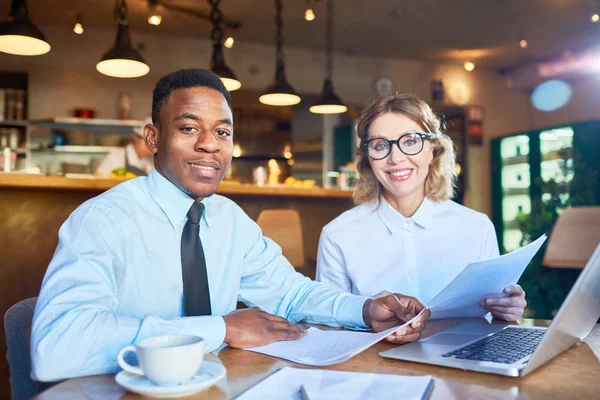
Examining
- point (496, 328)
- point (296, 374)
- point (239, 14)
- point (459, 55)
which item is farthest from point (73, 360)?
point (459, 55)

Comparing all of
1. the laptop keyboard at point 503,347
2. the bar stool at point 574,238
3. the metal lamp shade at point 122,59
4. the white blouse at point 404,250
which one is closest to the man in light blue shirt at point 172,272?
the laptop keyboard at point 503,347

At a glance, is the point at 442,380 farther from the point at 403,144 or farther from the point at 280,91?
the point at 280,91

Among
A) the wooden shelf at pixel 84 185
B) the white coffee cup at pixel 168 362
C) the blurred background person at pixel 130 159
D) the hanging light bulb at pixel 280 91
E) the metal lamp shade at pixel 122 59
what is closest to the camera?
the white coffee cup at pixel 168 362

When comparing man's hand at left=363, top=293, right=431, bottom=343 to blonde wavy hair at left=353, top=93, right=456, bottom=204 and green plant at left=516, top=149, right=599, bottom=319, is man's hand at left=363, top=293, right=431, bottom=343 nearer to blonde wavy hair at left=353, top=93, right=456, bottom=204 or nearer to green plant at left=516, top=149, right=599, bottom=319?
blonde wavy hair at left=353, top=93, right=456, bottom=204

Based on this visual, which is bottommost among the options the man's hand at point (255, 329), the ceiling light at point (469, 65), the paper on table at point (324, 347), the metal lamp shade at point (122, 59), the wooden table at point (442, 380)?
the wooden table at point (442, 380)

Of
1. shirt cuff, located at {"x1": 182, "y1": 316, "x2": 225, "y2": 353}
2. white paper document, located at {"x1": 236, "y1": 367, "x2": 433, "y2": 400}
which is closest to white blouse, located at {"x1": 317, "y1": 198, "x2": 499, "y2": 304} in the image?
shirt cuff, located at {"x1": 182, "y1": 316, "x2": 225, "y2": 353}

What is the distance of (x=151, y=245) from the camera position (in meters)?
1.22

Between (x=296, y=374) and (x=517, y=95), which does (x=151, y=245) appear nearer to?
(x=296, y=374)

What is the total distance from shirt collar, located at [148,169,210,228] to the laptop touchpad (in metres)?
0.60

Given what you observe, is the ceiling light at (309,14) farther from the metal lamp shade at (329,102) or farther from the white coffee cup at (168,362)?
the white coffee cup at (168,362)

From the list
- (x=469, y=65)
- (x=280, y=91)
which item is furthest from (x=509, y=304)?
(x=469, y=65)

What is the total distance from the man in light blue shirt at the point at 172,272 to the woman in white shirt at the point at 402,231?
0.39 meters

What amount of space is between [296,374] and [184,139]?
2.13ft

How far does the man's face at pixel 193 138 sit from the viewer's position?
126cm
